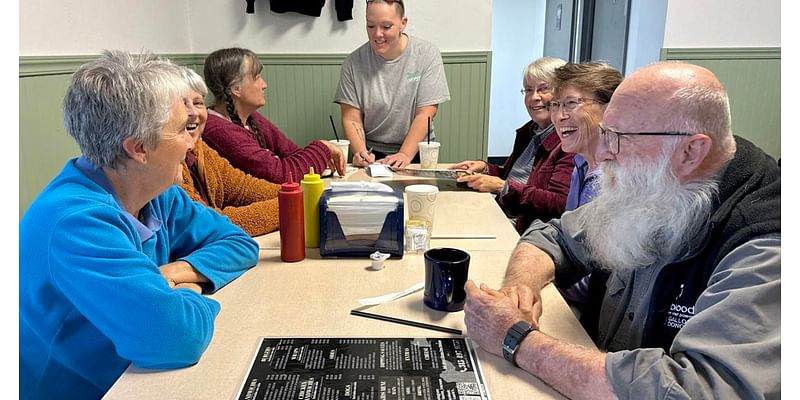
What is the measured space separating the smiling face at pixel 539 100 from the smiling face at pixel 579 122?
0.59 metres

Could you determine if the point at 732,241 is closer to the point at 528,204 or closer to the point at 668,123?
the point at 668,123

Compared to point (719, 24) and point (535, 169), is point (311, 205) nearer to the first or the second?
point (535, 169)

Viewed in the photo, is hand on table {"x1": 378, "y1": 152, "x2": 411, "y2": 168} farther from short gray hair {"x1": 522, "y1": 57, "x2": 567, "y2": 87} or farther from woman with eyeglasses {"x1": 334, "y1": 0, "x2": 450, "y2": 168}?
short gray hair {"x1": 522, "y1": 57, "x2": 567, "y2": 87}

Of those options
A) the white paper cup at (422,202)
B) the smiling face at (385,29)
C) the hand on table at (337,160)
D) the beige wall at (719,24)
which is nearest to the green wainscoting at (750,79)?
the beige wall at (719,24)

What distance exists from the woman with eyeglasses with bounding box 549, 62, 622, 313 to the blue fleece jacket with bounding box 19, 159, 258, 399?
134 cm

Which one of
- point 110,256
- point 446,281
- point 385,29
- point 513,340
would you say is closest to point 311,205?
point 446,281

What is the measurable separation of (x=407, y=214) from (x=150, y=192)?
2.78ft

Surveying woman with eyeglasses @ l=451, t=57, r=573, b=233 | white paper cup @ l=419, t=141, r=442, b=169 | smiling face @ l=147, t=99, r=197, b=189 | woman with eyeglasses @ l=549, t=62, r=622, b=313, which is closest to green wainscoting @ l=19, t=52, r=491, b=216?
woman with eyeglasses @ l=451, t=57, r=573, b=233

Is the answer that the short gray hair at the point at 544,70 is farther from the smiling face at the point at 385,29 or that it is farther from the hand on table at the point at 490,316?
the hand on table at the point at 490,316

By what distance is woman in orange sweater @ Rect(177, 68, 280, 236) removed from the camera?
1726 millimetres

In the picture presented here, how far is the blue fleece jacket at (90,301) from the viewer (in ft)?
3.27

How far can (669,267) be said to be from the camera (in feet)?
3.67

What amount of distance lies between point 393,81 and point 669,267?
232 centimetres

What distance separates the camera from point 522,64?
6.70 m
